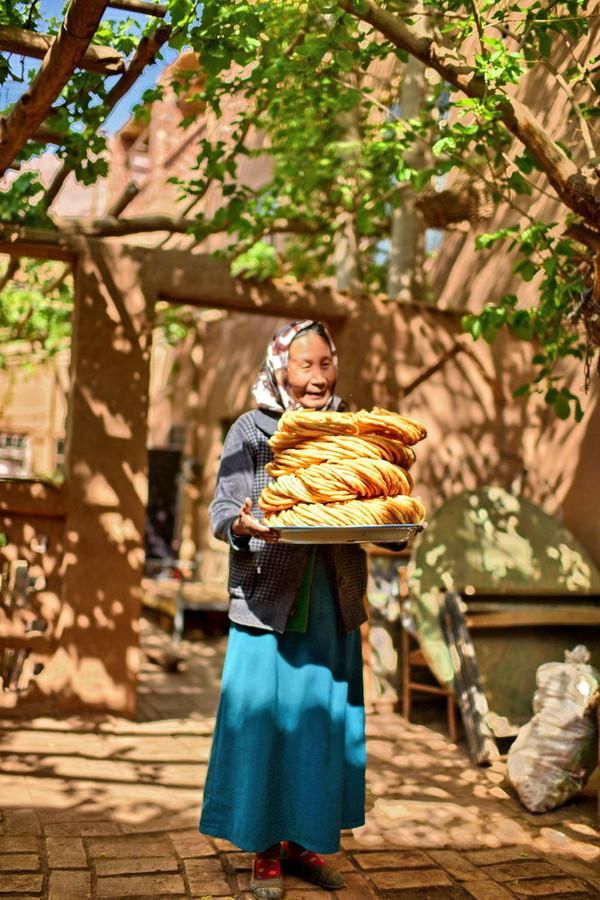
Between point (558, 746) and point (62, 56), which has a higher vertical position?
point (62, 56)

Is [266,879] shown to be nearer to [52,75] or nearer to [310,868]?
[310,868]

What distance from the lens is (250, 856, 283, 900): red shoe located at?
3.06 metres

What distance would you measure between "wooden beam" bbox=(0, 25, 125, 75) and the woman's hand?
1.80m

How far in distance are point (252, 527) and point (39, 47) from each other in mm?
2017

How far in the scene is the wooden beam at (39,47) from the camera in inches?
135

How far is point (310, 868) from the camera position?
3.23 metres

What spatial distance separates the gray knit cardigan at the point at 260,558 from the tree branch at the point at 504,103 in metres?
1.43

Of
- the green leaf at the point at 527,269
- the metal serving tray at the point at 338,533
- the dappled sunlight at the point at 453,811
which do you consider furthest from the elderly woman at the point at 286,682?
the green leaf at the point at 527,269

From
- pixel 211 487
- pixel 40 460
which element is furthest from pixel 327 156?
pixel 40 460

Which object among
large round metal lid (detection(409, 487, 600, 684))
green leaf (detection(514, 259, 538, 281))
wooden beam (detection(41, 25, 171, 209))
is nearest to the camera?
wooden beam (detection(41, 25, 171, 209))

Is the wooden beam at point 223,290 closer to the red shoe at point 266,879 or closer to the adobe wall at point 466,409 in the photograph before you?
the adobe wall at point 466,409

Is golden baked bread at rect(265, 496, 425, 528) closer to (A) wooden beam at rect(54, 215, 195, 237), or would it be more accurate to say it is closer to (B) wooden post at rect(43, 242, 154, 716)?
(B) wooden post at rect(43, 242, 154, 716)

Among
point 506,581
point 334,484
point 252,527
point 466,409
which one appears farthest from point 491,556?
point 252,527

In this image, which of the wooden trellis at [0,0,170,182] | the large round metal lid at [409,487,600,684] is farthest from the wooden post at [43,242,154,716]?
the wooden trellis at [0,0,170,182]
